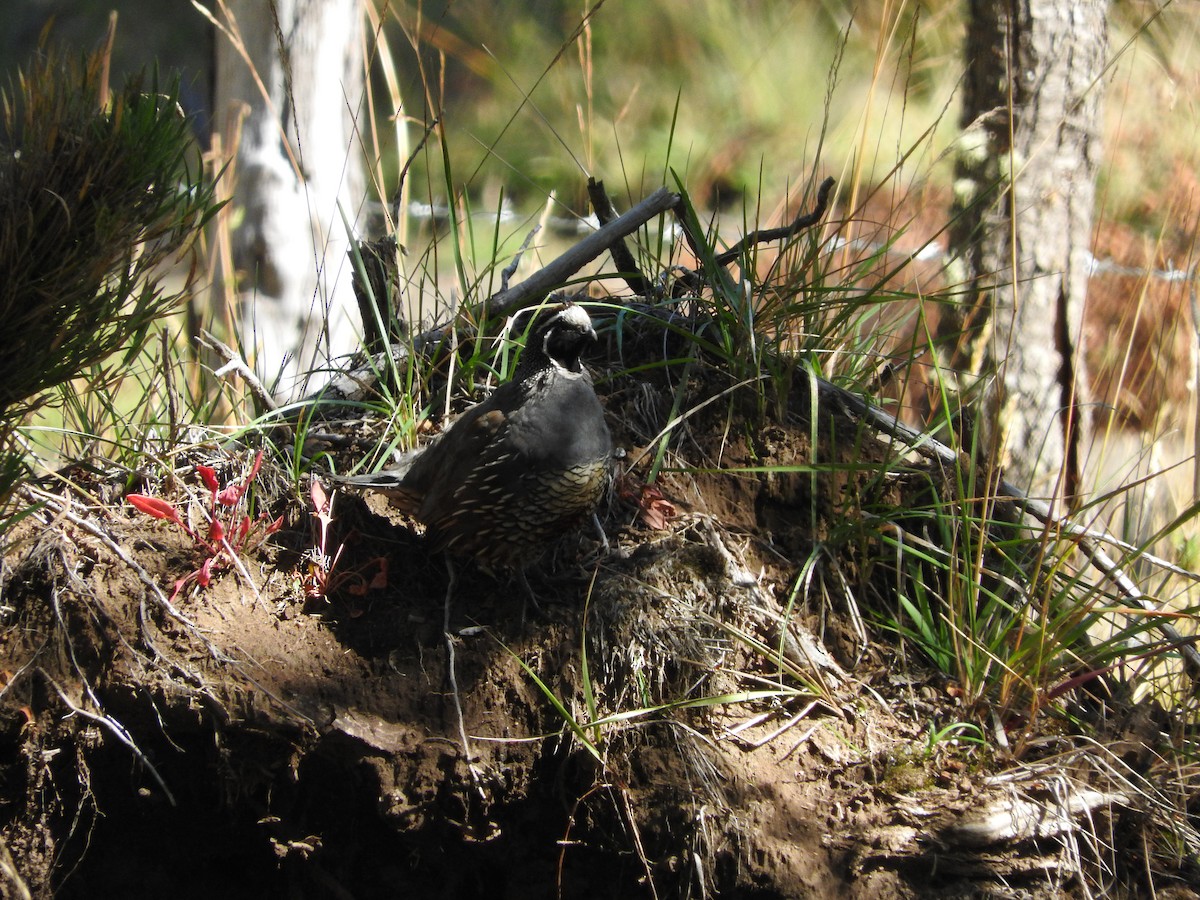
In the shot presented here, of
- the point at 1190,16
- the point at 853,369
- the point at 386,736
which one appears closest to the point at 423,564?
the point at 386,736

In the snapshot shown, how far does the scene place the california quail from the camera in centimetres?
227

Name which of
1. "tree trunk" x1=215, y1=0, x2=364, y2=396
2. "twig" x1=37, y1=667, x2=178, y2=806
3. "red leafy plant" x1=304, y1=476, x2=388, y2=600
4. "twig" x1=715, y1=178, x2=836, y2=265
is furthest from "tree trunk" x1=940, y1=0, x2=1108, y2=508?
"twig" x1=37, y1=667, x2=178, y2=806

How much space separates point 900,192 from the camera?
18.4 ft

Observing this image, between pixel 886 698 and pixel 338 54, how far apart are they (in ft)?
10.7

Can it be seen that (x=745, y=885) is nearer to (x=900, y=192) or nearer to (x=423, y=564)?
(x=423, y=564)

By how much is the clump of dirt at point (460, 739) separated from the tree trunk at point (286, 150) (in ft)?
5.99

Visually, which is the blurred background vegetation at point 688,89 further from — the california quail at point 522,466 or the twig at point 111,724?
Result: the twig at point 111,724

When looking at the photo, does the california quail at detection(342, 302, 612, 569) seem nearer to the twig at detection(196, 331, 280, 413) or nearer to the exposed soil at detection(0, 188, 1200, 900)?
the exposed soil at detection(0, 188, 1200, 900)

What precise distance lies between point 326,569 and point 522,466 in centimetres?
51

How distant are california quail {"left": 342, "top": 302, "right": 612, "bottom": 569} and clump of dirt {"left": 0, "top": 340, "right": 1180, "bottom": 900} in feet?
0.56

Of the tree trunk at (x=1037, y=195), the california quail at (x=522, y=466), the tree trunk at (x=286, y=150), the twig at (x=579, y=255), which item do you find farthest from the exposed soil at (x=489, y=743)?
the tree trunk at (x=286, y=150)

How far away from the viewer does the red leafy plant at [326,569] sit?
236 centimetres

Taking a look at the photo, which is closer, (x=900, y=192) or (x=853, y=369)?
(x=853, y=369)

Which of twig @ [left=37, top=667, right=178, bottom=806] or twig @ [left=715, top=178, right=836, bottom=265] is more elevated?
twig @ [left=715, top=178, right=836, bottom=265]
